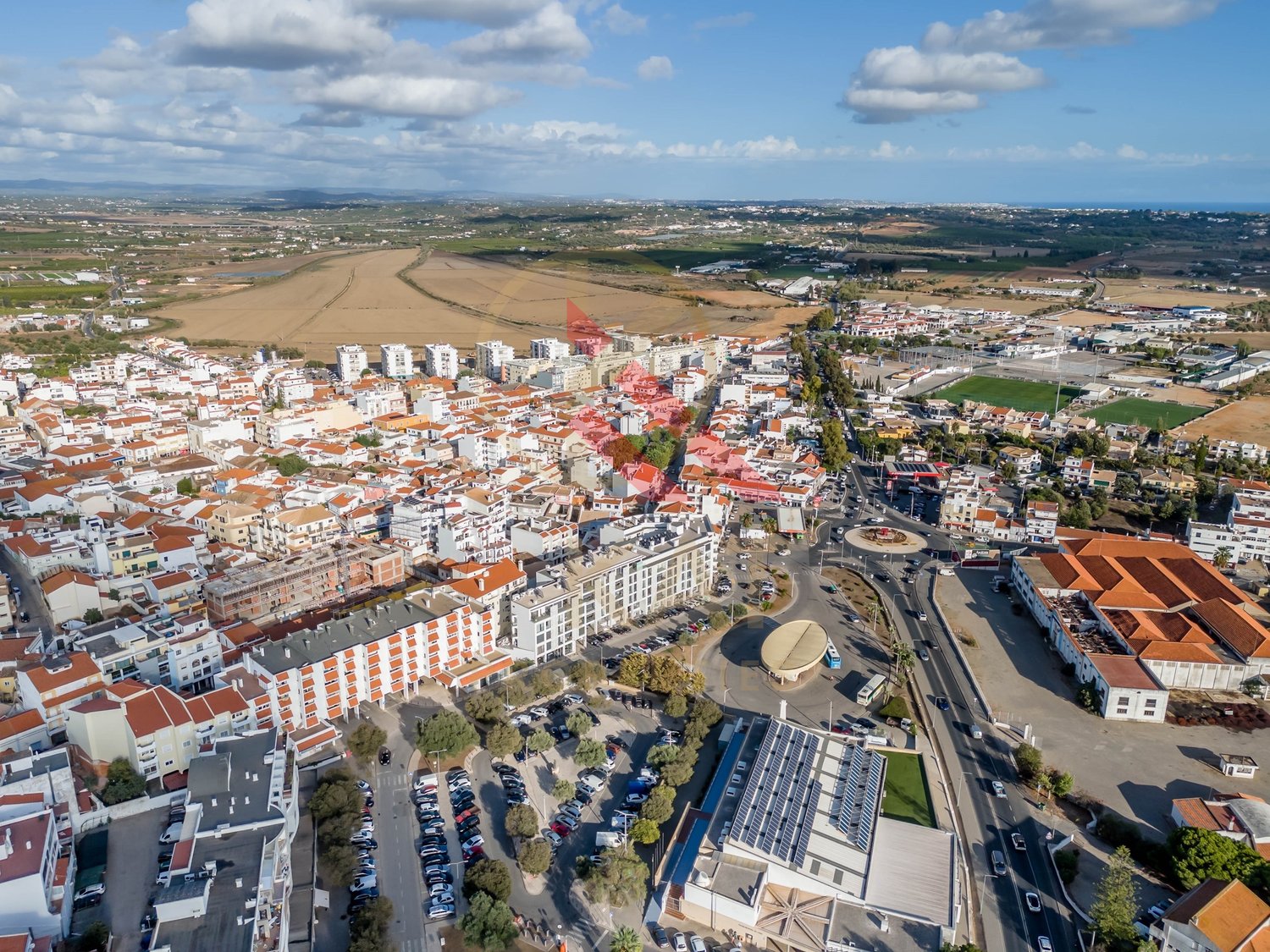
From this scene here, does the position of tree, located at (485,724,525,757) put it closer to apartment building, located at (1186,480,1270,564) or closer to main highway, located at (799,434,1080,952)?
main highway, located at (799,434,1080,952)

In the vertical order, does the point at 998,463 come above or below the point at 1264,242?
below

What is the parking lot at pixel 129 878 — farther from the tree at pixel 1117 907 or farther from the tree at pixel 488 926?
the tree at pixel 1117 907

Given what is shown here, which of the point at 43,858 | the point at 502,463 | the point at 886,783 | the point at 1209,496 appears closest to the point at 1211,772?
the point at 886,783

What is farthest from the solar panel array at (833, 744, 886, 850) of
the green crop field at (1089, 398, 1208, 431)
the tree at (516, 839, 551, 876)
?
the green crop field at (1089, 398, 1208, 431)

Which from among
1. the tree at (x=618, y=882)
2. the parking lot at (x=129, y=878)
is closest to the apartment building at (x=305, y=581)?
the parking lot at (x=129, y=878)

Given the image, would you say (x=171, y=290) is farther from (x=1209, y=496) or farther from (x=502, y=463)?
(x=1209, y=496)

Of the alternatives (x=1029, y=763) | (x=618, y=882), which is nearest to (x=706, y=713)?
(x=618, y=882)
